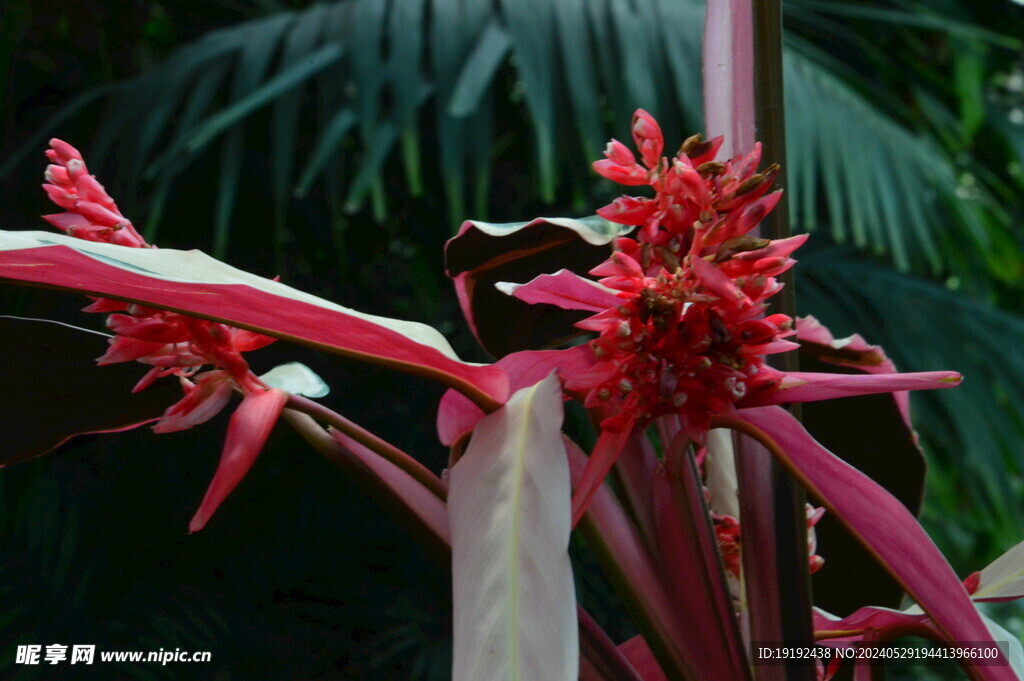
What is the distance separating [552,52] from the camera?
771mm

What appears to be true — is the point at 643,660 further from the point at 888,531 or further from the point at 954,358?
the point at 954,358

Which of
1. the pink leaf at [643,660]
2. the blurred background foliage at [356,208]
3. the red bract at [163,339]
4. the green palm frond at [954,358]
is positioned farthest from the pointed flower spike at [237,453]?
the green palm frond at [954,358]

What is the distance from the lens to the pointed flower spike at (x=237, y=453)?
5.6 inches

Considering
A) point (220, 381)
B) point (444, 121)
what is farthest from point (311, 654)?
point (220, 381)

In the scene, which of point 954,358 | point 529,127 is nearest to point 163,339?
point 529,127

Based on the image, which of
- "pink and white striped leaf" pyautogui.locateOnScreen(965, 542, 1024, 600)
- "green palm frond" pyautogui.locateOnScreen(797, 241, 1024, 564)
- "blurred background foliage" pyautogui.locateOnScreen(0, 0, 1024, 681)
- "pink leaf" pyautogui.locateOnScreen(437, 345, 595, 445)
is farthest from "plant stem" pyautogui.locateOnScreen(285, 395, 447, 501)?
"green palm frond" pyautogui.locateOnScreen(797, 241, 1024, 564)

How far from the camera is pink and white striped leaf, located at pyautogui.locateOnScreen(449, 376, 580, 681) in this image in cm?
12

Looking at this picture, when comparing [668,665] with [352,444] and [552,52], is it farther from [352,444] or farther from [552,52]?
[552,52]

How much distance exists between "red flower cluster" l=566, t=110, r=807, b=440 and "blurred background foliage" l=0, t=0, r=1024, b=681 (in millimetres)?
506

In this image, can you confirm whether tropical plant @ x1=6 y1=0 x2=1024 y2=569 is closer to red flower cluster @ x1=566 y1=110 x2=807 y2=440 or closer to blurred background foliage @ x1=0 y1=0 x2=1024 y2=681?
blurred background foliage @ x1=0 y1=0 x2=1024 y2=681

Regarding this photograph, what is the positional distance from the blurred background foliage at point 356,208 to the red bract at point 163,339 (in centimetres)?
48

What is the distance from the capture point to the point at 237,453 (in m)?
0.14

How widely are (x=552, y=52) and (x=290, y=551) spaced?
0.52 metres

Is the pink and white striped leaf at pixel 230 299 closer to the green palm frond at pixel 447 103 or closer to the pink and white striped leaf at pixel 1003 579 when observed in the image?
Result: the pink and white striped leaf at pixel 1003 579
